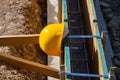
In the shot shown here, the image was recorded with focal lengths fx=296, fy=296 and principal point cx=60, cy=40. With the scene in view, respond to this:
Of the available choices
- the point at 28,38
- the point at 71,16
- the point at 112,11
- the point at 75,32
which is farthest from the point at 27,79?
the point at 112,11

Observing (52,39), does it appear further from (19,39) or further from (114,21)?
(114,21)

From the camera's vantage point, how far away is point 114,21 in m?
11.1

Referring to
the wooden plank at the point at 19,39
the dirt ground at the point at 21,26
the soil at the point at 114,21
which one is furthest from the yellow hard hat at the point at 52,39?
the soil at the point at 114,21

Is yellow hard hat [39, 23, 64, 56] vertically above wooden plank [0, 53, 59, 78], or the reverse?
yellow hard hat [39, 23, 64, 56]

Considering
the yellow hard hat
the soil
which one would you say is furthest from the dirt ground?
the soil

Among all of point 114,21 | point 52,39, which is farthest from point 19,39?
point 114,21

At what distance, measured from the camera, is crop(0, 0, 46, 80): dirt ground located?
7074mm

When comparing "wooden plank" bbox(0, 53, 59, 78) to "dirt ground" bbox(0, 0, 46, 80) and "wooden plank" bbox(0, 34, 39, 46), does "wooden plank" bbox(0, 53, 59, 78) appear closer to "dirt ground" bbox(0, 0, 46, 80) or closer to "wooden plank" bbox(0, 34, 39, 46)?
"wooden plank" bbox(0, 34, 39, 46)

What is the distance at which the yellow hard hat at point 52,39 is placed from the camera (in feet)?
19.4

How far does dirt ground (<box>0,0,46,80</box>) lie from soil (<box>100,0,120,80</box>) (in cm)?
245

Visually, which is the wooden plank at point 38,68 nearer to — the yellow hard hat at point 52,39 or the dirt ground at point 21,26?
the yellow hard hat at point 52,39

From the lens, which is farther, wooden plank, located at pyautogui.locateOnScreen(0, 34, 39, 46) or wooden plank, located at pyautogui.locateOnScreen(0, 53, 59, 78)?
wooden plank, located at pyautogui.locateOnScreen(0, 34, 39, 46)

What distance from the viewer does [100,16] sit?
1094cm

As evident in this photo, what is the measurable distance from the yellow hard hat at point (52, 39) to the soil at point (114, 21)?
3.44 metres
